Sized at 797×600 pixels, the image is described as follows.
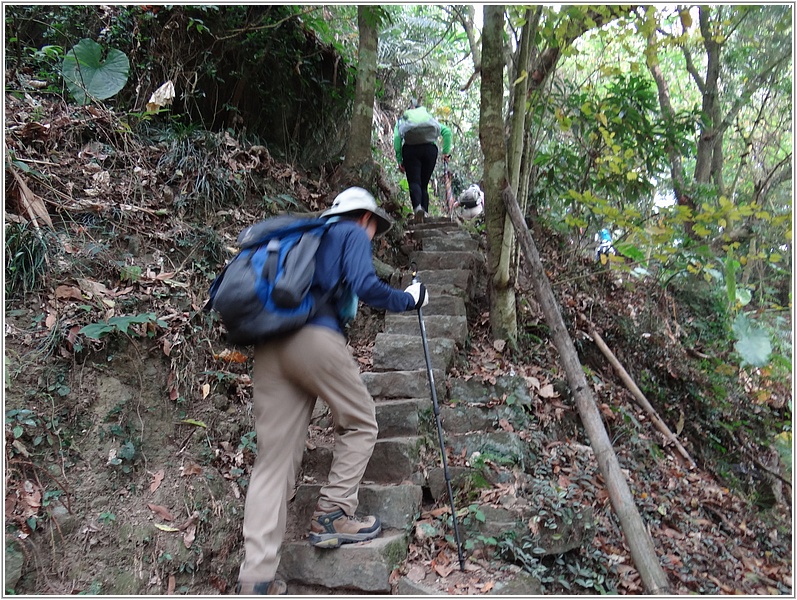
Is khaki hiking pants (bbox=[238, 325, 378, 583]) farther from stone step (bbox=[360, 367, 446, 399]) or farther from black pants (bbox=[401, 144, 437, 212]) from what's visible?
black pants (bbox=[401, 144, 437, 212])

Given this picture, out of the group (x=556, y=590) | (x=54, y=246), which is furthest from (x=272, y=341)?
(x=556, y=590)

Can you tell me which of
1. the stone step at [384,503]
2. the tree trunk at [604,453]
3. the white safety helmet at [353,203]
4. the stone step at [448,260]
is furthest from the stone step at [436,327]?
the white safety helmet at [353,203]

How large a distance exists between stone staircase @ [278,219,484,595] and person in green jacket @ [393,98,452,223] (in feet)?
4.85

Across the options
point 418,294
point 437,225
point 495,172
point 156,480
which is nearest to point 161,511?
point 156,480

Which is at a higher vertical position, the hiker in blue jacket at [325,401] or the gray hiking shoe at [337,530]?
the hiker in blue jacket at [325,401]

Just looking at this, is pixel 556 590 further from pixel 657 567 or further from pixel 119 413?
pixel 119 413

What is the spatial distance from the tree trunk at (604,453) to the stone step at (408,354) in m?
1.07

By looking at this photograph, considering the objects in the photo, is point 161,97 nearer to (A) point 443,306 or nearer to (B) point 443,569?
(A) point 443,306

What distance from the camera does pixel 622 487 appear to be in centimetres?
386

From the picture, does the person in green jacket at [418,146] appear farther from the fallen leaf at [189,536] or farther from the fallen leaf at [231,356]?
the fallen leaf at [189,536]

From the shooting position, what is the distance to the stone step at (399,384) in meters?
4.79

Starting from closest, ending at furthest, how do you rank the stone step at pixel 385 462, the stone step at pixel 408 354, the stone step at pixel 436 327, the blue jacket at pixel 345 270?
the blue jacket at pixel 345 270, the stone step at pixel 385 462, the stone step at pixel 408 354, the stone step at pixel 436 327

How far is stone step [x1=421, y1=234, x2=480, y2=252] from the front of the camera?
24.1 feet

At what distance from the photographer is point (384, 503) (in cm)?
378
